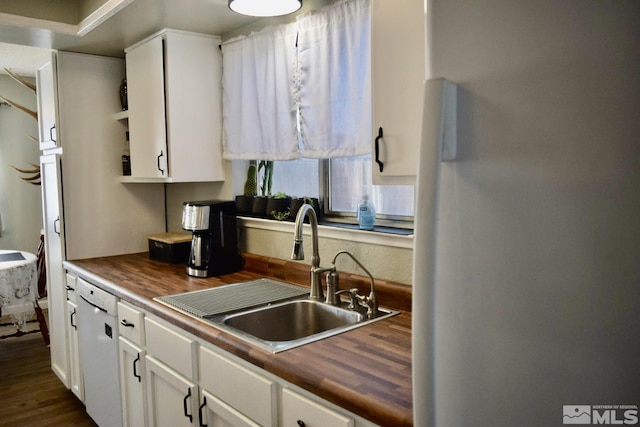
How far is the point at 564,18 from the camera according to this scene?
62cm

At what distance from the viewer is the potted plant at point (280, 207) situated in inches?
98.5

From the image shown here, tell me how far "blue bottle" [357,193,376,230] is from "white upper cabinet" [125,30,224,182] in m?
1.05

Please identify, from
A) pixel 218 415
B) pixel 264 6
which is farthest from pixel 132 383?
pixel 264 6

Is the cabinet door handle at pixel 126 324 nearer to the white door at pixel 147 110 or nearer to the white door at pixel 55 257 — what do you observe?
the white door at pixel 147 110

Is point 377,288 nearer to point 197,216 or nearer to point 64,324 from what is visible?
point 197,216

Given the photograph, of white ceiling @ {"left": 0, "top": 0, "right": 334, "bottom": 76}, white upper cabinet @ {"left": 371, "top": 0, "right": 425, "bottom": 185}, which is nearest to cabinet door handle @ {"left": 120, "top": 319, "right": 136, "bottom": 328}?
white upper cabinet @ {"left": 371, "top": 0, "right": 425, "bottom": 185}

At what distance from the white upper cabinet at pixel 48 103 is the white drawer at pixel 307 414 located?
243 cm

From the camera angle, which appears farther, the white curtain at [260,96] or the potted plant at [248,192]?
the potted plant at [248,192]

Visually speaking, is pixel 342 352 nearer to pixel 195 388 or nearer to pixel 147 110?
pixel 195 388

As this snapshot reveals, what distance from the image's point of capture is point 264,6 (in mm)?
1892

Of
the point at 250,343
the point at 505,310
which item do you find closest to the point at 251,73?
the point at 250,343

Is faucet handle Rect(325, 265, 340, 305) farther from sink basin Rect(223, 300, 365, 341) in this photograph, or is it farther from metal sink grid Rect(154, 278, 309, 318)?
metal sink grid Rect(154, 278, 309, 318)

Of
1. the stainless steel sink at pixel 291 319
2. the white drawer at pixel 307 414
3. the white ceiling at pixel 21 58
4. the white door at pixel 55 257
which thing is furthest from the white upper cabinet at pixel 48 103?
the white drawer at pixel 307 414

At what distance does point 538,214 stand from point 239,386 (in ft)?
3.73
